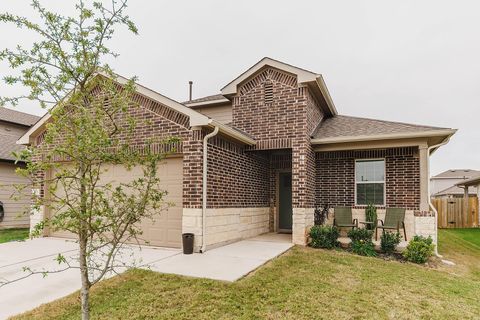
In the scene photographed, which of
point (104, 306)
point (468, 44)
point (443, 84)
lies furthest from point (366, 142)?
point (443, 84)

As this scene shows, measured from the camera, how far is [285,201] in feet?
38.9

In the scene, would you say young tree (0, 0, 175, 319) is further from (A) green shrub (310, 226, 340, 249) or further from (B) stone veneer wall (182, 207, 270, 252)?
(A) green shrub (310, 226, 340, 249)

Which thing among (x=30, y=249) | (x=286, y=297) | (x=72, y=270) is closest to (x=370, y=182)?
(x=286, y=297)

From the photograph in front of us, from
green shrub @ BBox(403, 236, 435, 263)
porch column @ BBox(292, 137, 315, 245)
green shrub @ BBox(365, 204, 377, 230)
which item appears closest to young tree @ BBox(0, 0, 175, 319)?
porch column @ BBox(292, 137, 315, 245)

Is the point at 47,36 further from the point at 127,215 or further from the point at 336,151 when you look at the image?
the point at 336,151

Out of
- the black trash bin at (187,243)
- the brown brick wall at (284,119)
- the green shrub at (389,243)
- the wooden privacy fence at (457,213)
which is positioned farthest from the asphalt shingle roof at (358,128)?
the wooden privacy fence at (457,213)

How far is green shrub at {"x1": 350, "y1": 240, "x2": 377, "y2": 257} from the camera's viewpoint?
8212 millimetres

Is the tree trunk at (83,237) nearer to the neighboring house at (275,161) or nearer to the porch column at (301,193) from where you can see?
the neighboring house at (275,161)

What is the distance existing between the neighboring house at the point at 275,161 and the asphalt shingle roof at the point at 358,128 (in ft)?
0.11

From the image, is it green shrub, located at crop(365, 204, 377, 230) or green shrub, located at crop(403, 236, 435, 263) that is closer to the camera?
green shrub, located at crop(403, 236, 435, 263)

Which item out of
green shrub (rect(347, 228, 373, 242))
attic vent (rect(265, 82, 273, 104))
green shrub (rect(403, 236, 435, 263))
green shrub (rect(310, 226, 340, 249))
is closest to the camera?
green shrub (rect(403, 236, 435, 263))

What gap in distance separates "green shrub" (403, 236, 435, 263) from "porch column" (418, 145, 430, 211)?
155cm

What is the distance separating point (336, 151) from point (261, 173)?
2.64 m

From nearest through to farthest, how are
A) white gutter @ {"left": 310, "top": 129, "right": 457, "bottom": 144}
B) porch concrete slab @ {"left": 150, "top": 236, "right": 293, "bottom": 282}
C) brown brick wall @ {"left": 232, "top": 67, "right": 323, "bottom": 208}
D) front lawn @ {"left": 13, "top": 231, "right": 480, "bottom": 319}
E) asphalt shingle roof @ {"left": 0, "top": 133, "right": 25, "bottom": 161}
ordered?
front lawn @ {"left": 13, "top": 231, "right": 480, "bottom": 319}
porch concrete slab @ {"left": 150, "top": 236, "right": 293, "bottom": 282}
white gutter @ {"left": 310, "top": 129, "right": 457, "bottom": 144}
brown brick wall @ {"left": 232, "top": 67, "right": 323, "bottom": 208}
asphalt shingle roof @ {"left": 0, "top": 133, "right": 25, "bottom": 161}
